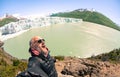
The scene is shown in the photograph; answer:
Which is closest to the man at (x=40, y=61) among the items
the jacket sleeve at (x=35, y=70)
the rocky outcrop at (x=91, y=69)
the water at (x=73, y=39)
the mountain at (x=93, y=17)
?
the jacket sleeve at (x=35, y=70)

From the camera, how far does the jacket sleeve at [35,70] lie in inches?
97.2

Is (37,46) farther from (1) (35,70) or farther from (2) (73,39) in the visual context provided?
(2) (73,39)

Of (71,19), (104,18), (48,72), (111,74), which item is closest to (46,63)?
(48,72)

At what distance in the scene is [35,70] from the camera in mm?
2484

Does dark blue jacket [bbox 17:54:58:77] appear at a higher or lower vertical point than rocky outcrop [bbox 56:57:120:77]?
higher

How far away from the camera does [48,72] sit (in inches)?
101

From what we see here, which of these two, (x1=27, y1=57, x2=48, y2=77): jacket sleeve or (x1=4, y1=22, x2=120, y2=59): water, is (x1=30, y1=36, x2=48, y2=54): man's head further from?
(x1=4, y1=22, x2=120, y2=59): water

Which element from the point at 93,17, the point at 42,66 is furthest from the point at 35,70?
the point at 93,17

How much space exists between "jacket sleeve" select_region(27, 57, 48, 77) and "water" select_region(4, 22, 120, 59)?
341 ft

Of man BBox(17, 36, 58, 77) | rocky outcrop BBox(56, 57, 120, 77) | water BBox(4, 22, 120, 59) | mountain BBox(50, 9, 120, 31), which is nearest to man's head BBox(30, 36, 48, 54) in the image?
man BBox(17, 36, 58, 77)

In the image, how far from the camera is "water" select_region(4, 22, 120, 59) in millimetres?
119306

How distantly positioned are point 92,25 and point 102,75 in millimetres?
152424

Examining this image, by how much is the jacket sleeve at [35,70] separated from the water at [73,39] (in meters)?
104

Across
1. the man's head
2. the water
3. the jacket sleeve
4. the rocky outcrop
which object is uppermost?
the man's head
